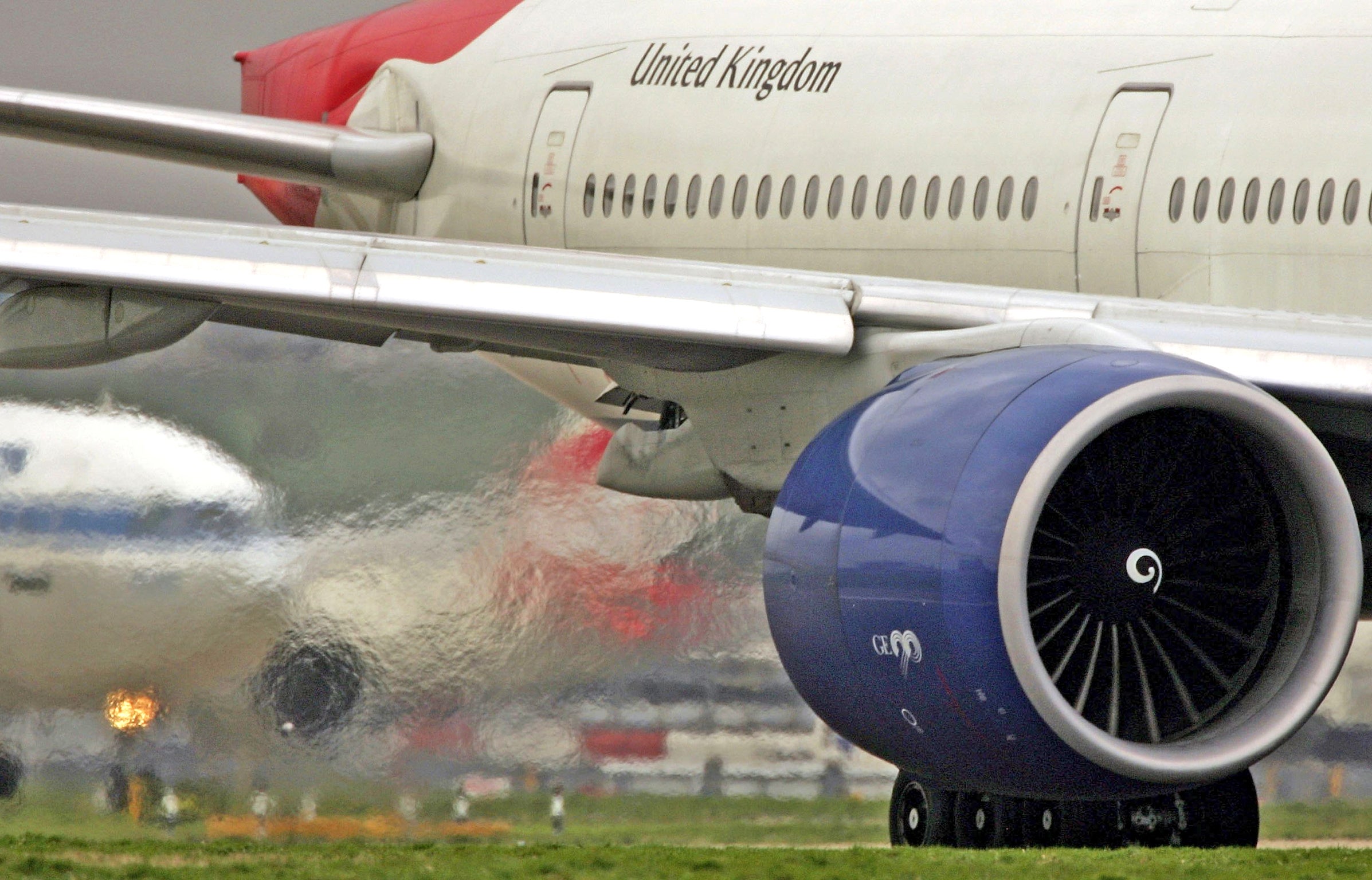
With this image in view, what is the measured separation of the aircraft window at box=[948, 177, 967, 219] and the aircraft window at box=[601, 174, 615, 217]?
2122 millimetres

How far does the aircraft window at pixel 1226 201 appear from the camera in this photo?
277 inches

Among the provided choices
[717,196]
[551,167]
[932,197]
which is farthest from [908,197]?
[551,167]

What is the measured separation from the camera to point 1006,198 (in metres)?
7.75

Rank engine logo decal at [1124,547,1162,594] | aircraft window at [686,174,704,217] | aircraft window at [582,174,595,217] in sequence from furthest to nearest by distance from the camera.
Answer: aircraft window at [582,174,595,217] < aircraft window at [686,174,704,217] < engine logo decal at [1124,547,1162,594]

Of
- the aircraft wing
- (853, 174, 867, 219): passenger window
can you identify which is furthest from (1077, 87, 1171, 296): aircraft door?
the aircraft wing

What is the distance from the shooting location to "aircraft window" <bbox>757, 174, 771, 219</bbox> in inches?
347

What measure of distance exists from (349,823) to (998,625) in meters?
5.18

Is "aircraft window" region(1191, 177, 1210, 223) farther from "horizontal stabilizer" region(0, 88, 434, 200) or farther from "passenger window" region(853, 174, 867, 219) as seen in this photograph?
"horizontal stabilizer" region(0, 88, 434, 200)

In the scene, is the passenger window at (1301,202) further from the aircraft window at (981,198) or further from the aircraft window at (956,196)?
the aircraft window at (956,196)

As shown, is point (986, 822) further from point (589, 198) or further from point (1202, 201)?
point (589, 198)

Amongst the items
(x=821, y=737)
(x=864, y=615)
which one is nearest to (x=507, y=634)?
(x=821, y=737)

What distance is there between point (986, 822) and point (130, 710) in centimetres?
383

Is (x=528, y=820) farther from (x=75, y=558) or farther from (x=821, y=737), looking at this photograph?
(x=75, y=558)

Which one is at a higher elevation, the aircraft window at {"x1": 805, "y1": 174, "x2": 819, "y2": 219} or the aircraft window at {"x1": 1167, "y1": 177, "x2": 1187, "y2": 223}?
the aircraft window at {"x1": 805, "y1": 174, "x2": 819, "y2": 219}
